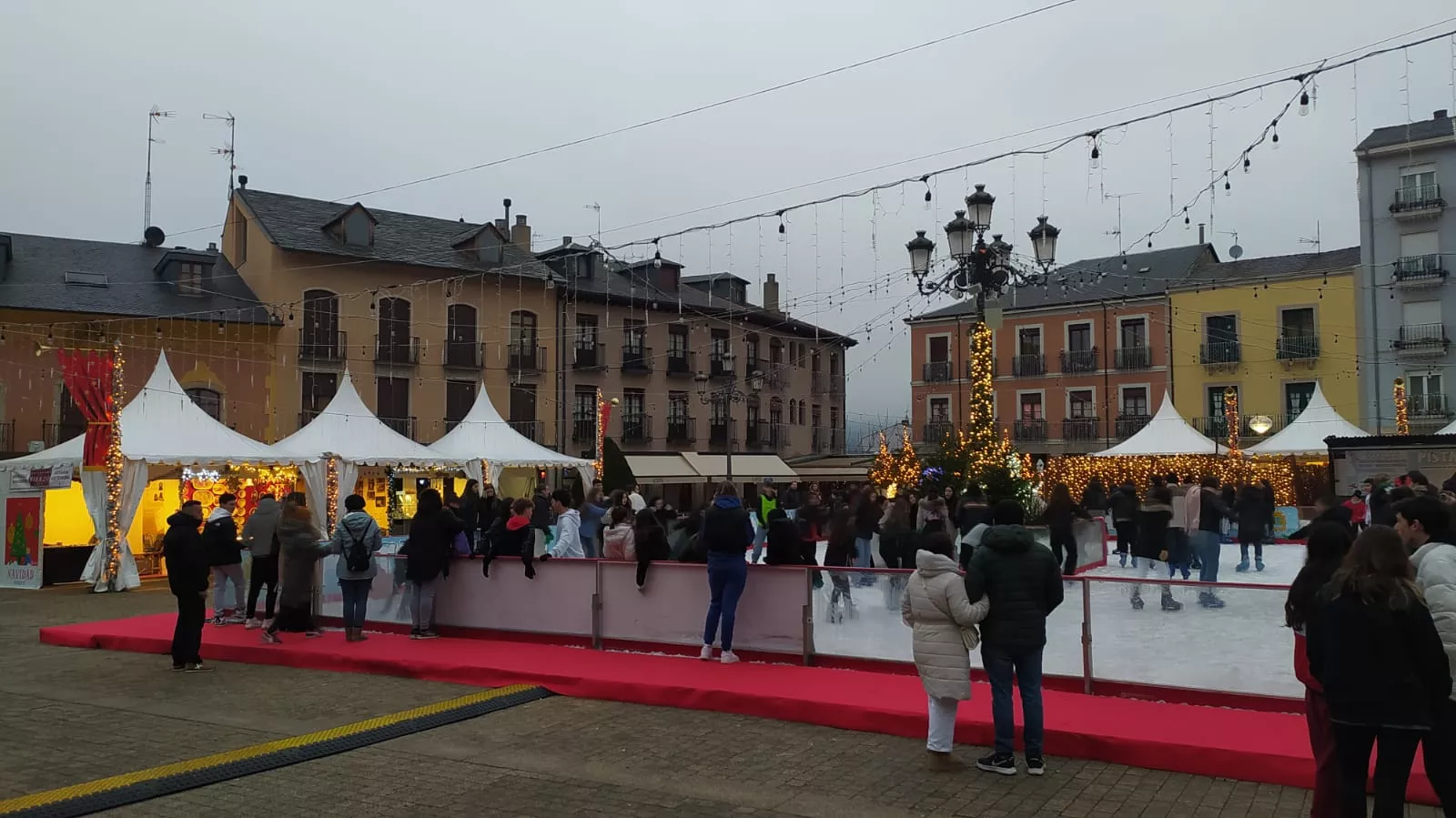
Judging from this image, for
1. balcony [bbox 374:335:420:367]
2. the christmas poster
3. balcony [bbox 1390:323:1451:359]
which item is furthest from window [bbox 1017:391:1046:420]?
the christmas poster

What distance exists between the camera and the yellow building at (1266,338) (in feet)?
112

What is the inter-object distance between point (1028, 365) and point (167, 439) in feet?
98.4

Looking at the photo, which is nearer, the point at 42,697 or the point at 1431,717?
the point at 1431,717

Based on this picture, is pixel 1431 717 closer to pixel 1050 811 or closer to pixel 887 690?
pixel 1050 811

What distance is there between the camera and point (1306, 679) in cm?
461

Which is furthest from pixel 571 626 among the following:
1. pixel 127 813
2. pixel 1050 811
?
pixel 1050 811

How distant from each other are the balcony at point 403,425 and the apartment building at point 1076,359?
18267 mm

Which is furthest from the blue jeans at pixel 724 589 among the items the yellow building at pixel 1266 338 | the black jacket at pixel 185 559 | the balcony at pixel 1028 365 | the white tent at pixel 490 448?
the balcony at pixel 1028 365

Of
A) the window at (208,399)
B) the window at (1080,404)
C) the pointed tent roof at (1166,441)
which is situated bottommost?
the pointed tent roof at (1166,441)

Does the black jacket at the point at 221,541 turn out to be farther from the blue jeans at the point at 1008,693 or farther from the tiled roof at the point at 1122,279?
the tiled roof at the point at 1122,279

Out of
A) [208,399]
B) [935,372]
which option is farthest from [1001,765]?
[935,372]

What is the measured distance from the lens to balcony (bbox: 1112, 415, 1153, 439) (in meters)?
37.4

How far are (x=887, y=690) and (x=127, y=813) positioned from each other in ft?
15.4

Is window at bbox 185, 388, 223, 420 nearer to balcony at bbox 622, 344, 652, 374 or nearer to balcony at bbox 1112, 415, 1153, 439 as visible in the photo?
balcony at bbox 622, 344, 652, 374
